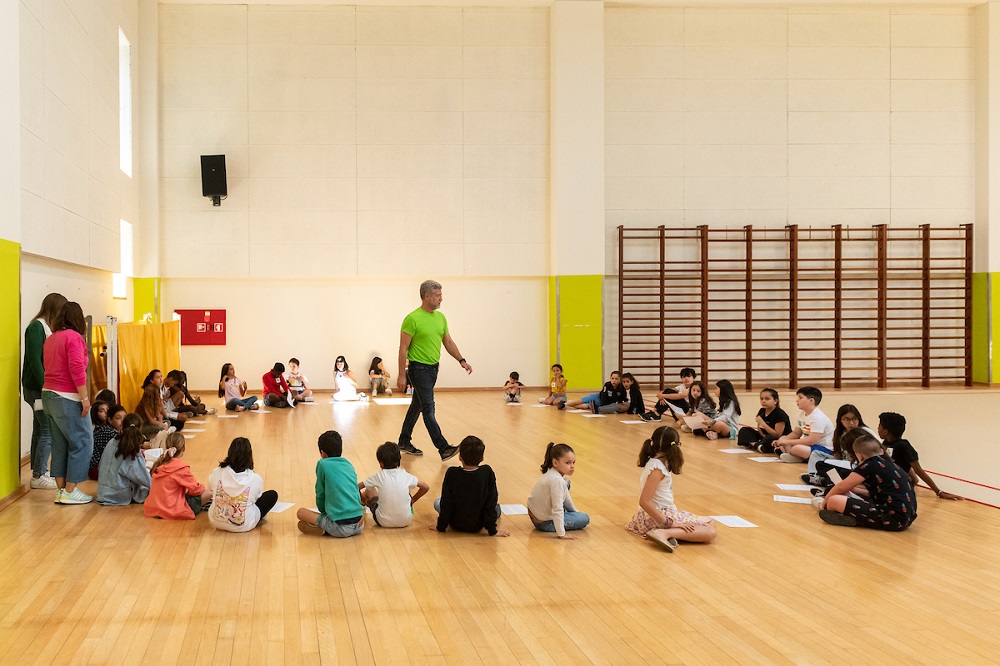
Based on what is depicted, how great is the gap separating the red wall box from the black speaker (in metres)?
2.14

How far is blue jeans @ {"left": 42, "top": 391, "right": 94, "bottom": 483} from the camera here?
6129mm

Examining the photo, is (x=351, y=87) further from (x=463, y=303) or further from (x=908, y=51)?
(x=908, y=51)

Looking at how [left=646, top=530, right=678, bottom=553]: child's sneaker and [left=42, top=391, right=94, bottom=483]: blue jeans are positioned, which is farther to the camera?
[left=42, top=391, right=94, bottom=483]: blue jeans

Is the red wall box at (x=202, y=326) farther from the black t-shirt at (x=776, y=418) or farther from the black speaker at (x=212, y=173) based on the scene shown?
the black t-shirt at (x=776, y=418)

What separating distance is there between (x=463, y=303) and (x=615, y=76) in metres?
5.03

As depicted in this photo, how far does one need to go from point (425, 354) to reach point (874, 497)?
162 inches

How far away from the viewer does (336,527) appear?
5098mm

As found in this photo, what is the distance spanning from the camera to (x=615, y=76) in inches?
604

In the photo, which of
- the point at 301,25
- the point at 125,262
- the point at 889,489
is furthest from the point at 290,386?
the point at 889,489

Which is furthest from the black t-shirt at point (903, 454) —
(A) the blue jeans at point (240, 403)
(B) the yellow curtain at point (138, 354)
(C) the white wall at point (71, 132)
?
(A) the blue jeans at point (240, 403)

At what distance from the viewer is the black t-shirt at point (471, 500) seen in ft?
16.9

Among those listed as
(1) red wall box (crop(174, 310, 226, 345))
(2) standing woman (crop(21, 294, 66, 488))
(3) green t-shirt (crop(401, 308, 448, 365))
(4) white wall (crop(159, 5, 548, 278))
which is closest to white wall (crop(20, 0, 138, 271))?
(2) standing woman (crop(21, 294, 66, 488))

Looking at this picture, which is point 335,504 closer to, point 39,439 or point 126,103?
point 39,439

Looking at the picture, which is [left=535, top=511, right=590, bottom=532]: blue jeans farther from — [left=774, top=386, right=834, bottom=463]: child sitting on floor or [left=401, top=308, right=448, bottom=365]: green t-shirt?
[left=774, top=386, right=834, bottom=463]: child sitting on floor
